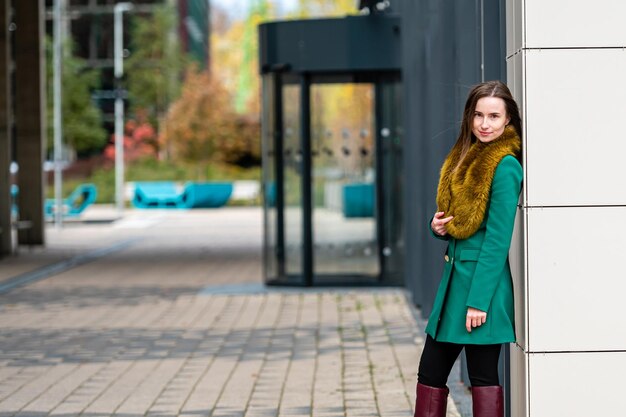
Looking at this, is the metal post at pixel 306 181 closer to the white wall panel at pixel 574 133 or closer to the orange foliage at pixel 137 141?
the white wall panel at pixel 574 133

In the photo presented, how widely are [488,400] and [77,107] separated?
173 feet

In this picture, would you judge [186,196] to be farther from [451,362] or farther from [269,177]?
[451,362]

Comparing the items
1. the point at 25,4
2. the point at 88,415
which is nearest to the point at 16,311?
the point at 88,415

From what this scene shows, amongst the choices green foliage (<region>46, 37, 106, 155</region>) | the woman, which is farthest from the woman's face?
green foliage (<region>46, 37, 106, 155</region>)

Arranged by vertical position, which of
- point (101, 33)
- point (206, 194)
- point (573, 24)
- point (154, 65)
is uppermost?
point (101, 33)

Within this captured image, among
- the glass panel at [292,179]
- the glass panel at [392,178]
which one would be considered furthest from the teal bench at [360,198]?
the glass panel at [292,179]

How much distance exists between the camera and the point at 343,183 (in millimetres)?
15828

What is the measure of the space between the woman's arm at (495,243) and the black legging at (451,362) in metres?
0.26

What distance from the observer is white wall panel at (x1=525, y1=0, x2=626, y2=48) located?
5320 mm

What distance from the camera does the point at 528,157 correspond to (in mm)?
5309

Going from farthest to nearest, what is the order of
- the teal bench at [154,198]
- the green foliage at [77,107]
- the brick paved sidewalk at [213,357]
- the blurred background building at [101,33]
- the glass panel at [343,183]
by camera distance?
the blurred background building at [101,33] < the green foliage at [77,107] < the teal bench at [154,198] < the glass panel at [343,183] < the brick paved sidewalk at [213,357]

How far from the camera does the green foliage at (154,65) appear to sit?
64.2 metres

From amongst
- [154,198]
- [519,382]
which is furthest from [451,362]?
[154,198]

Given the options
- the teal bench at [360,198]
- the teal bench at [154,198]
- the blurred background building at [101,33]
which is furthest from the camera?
the blurred background building at [101,33]
